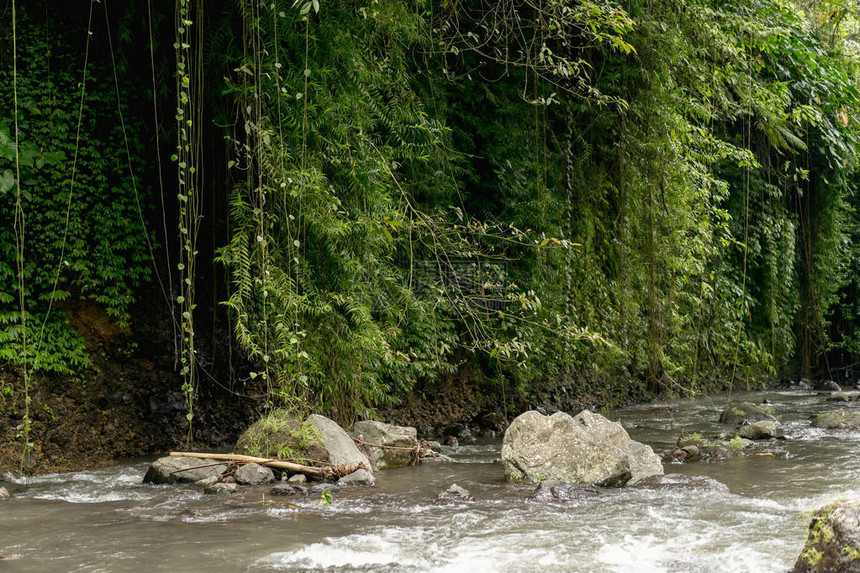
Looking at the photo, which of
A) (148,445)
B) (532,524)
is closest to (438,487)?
(532,524)

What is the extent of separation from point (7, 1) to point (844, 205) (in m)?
12.3

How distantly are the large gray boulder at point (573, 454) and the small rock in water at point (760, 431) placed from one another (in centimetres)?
220

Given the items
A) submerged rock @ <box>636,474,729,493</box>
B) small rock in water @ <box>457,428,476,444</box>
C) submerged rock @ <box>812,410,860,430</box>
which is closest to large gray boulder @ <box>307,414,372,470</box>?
submerged rock @ <box>636,474,729,493</box>

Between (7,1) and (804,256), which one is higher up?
(7,1)

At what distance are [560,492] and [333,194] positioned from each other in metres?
2.51

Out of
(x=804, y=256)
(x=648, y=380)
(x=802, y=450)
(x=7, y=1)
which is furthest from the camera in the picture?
(x=804, y=256)

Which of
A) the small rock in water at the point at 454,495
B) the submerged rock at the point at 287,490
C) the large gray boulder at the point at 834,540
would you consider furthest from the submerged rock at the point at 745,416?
the large gray boulder at the point at 834,540

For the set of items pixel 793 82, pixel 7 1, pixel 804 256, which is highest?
pixel 793 82

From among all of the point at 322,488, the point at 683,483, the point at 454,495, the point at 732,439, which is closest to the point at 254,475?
the point at 322,488

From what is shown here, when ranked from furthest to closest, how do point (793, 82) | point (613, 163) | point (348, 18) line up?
point (793, 82), point (613, 163), point (348, 18)

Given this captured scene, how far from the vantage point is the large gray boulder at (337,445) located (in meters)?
4.77

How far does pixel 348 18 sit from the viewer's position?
18.1 ft

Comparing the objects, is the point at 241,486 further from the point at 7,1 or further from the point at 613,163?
the point at 613,163

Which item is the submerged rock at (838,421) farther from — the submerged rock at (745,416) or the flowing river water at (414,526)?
the flowing river water at (414,526)
